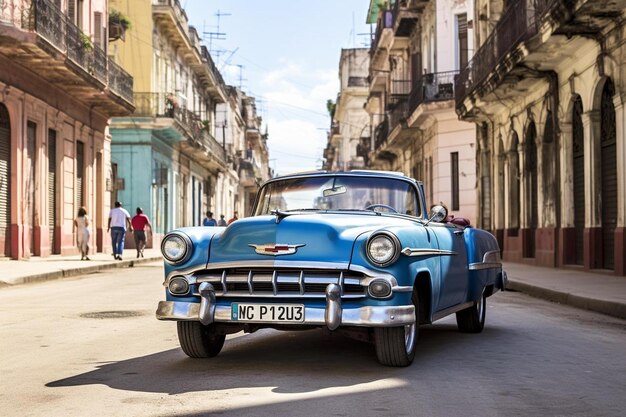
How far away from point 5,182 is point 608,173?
1318 centimetres

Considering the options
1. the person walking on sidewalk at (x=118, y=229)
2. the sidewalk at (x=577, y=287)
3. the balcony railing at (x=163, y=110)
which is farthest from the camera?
the balcony railing at (x=163, y=110)

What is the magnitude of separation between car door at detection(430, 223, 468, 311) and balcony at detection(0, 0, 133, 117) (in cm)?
1469

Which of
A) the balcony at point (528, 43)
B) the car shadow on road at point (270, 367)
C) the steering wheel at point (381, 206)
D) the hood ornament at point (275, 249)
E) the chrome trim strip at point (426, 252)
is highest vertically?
the balcony at point (528, 43)

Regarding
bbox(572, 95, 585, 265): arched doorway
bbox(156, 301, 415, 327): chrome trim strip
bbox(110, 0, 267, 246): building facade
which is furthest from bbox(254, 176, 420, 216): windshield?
bbox(110, 0, 267, 246): building facade

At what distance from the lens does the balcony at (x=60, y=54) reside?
20.8 m

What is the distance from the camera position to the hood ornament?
6.04m

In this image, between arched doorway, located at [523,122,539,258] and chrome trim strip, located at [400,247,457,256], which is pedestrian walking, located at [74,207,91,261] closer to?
arched doorway, located at [523,122,539,258]

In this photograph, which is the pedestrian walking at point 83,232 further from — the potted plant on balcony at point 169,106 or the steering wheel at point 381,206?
the steering wheel at point 381,206

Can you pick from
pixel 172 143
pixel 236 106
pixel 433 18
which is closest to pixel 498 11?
pixel 433 18

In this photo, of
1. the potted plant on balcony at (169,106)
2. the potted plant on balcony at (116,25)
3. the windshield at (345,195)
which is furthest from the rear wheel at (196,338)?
the potted plant on balcony at (169,106)

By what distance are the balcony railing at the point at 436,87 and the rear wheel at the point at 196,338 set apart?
2592 centimetres

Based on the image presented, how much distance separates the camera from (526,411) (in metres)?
4.97

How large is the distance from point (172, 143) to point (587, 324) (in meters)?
32.8

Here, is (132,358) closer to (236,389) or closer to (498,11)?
(236,389)
